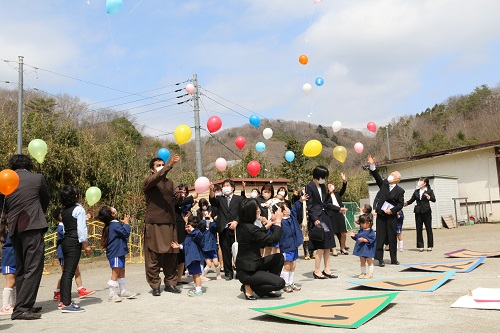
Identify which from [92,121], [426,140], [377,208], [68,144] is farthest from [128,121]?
[377,208]

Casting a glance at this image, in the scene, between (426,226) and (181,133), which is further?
(426,226)

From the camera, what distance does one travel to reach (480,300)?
17.3 ft

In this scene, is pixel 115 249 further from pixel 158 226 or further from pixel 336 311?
pixel 336 311

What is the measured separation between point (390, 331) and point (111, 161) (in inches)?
808

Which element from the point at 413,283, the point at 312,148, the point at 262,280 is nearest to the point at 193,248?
the point at 262,280

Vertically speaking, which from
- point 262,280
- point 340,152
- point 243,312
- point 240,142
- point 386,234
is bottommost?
point 243,312

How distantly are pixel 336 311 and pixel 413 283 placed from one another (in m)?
2.08

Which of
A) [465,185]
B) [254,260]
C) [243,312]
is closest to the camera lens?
[243,312]

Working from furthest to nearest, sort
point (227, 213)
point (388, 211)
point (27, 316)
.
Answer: point (388, 211), point (227, 213), point (27, 316)

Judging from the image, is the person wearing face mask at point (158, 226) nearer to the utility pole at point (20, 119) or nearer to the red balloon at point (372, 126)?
the red balloon at point (372, 126)

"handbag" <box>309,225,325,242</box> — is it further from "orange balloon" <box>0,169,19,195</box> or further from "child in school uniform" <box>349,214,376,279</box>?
"orange balloon" <box>0,169,19,195</box>

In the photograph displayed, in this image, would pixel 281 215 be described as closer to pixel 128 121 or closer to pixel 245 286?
pixel 245 286

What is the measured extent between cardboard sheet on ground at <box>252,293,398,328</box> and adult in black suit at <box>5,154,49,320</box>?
2.84 meters

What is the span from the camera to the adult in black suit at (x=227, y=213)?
894cm
